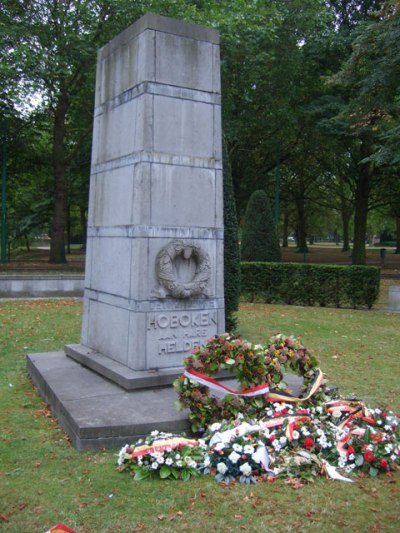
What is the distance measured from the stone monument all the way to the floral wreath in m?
0.87

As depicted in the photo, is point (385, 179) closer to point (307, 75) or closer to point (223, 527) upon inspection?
point (307, 75)

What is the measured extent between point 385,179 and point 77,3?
18804mm

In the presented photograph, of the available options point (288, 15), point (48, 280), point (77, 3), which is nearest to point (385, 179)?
point (288, 15)

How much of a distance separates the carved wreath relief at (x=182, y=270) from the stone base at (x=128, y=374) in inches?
36.5

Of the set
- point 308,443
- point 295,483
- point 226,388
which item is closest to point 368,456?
point 308,443

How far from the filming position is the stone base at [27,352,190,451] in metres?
5.12

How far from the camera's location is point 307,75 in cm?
2761

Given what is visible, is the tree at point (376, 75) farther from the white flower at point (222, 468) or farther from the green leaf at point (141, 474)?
the green leaf at point (141, 474)

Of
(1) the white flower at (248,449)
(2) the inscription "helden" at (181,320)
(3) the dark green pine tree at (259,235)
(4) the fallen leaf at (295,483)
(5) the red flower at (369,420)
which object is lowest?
(4) the fallen leaf at (295,483)

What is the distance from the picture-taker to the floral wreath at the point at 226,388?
529 centimetres

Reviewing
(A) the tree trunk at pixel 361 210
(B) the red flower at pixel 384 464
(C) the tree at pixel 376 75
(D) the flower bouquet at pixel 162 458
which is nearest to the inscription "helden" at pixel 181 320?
(D) the flower bouquet at pixel 162 458

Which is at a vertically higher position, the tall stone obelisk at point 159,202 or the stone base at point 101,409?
the tall stone obelisk at point 159,202

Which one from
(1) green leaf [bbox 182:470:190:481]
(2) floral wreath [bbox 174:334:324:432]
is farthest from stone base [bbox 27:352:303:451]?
(1) green leaf [bbox 182:470:190:481]

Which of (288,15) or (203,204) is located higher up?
(288,15)
